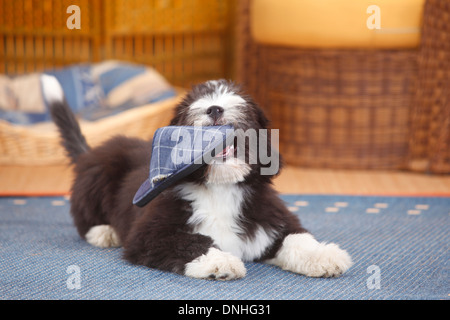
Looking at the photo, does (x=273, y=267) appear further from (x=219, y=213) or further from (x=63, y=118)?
(x=63, y=118)

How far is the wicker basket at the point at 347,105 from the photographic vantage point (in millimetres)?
4043

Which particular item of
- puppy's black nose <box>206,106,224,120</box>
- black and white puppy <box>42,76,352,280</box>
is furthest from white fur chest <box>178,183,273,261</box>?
puppy's black nose <box>206,106,224,120</box>

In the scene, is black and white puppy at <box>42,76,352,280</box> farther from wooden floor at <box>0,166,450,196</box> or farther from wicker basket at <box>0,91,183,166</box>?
wicker basket at <box>0,91,183,166</box>

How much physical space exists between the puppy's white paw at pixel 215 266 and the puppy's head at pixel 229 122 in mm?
238

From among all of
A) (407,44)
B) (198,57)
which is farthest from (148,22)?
(407,44)

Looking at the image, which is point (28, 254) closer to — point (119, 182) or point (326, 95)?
point (119, 182)

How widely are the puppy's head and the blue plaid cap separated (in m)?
0.05

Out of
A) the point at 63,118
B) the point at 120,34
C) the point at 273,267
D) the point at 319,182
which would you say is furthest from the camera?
the point at 120,34

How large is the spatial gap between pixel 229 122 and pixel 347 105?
218 centimetres

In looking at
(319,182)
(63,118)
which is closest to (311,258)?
(63,118)

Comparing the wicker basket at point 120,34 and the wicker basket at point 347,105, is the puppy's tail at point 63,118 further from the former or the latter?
the wicker basket at point 120,34

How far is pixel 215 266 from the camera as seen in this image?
6.91 ft

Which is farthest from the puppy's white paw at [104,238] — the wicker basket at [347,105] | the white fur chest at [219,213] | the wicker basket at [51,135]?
the wicker basket at [347,105]

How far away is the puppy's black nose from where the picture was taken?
2.11 meters
